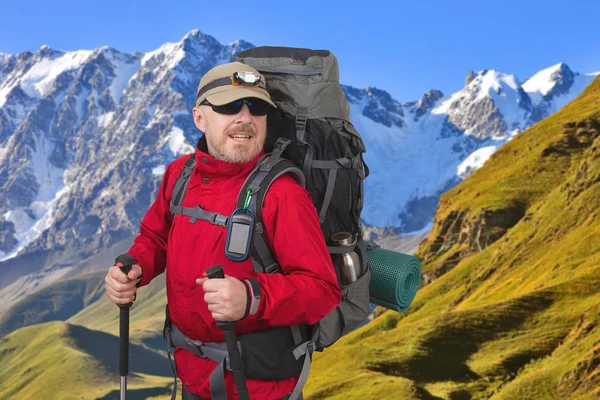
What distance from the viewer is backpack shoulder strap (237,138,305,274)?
6594 mm

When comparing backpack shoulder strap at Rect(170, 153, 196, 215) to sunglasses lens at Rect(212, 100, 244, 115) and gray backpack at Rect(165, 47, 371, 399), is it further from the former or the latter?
sunglasses lens at Rect(212, 100, 244, 115)

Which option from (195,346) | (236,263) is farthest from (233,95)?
(195,346)

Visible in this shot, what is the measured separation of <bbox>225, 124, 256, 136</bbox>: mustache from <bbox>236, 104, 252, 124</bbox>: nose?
6 cm

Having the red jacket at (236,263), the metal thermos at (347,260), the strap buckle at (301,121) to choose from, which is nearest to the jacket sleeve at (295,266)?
the red jacket at (236,263)

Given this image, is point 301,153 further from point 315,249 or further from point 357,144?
point 315,249

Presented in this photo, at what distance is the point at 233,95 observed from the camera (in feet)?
22.9

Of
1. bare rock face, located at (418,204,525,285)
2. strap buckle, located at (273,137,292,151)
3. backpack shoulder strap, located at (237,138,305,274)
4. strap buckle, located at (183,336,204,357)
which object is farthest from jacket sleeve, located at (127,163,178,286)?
bare rock face, located at (418,204,525,285)

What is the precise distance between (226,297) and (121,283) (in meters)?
2.11

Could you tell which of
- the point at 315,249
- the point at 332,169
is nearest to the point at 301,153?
the point at 332,169

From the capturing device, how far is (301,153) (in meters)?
7.70

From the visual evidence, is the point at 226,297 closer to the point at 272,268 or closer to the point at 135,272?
the point at 272,268

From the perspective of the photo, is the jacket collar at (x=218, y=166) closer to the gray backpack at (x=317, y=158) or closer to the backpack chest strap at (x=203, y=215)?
the gray backpack at (x=317, y=158)

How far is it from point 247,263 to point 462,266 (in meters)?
72.0

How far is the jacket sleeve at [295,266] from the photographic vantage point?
20.4 feet
